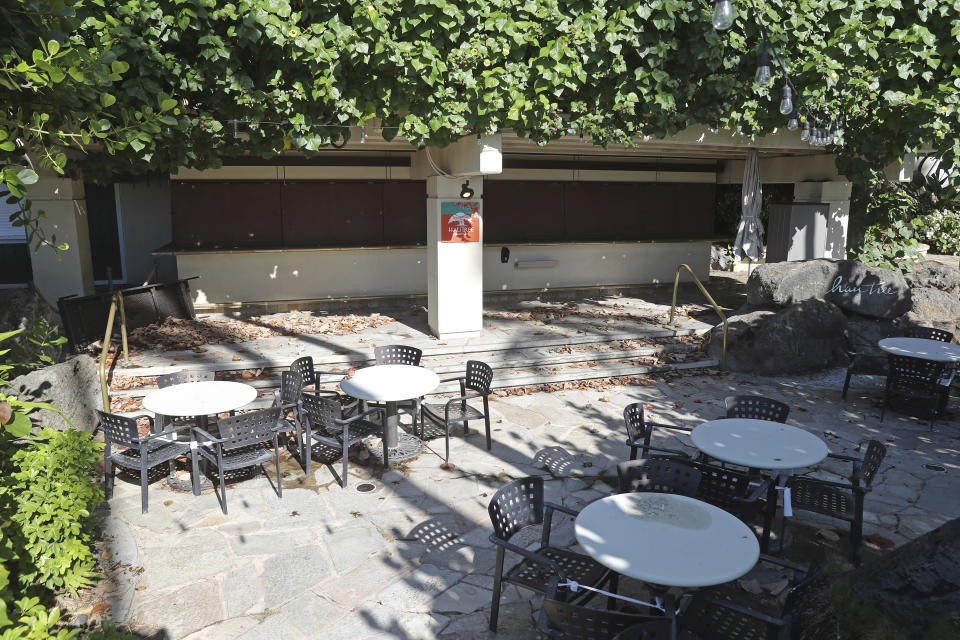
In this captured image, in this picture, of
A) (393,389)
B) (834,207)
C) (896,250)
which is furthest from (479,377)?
(896,250)

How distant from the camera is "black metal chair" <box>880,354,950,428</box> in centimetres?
826

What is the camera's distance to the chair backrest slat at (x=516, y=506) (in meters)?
4.55

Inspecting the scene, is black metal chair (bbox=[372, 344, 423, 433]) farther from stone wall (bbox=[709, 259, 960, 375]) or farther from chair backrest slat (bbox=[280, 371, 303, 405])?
stone wall (bbox=[709, 259, 960, 375])

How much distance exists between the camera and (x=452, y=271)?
1070 centimetres

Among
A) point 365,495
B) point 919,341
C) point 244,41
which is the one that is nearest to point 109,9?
point 244,41

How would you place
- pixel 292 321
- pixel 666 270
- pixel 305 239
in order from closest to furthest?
1. pixel 292 321
2. pixel 305 239
3. pixel 666 270

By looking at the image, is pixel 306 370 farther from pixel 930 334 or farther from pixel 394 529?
pixel 930 334

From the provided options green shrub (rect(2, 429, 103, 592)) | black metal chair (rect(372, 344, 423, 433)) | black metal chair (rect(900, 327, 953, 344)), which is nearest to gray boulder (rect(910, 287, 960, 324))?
black metal chair (rect(900, 327, 953, 344))

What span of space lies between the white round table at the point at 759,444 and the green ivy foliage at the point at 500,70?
5178 mm

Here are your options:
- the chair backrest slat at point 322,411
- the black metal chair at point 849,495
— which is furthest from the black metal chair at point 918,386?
the chair backrest slat at point 322,411

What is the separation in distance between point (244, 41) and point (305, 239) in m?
6.39

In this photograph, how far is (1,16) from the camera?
340 cm

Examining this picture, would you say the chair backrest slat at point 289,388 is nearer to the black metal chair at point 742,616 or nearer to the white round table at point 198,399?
the white round table at point 198,399

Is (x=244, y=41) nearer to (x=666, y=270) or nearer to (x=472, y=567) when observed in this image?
(x=472, y=567)
